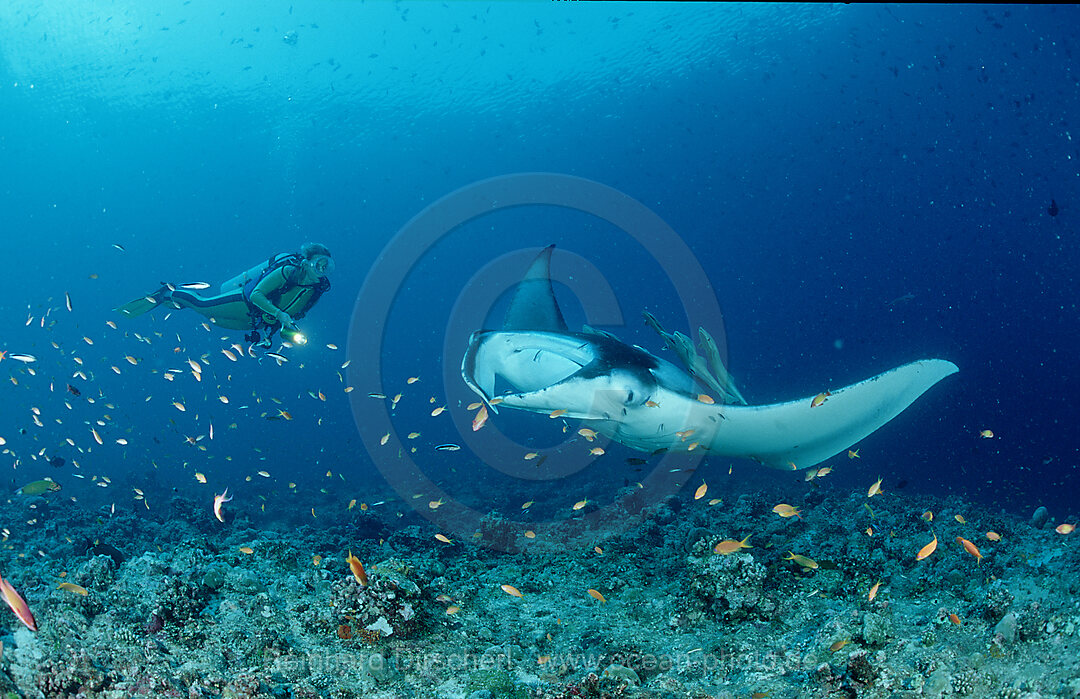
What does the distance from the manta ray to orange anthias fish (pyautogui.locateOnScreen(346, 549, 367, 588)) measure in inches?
60.9

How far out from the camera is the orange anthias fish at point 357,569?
2953 mm

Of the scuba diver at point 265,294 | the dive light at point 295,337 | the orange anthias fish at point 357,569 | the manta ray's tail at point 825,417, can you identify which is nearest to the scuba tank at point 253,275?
the scuba diver at point 265,294

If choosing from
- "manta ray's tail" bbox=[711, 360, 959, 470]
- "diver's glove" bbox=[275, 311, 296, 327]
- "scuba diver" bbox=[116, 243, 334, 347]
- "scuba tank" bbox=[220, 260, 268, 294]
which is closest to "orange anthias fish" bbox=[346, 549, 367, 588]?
"manta ray's tail" bbox=[711, 360, 959, 470]

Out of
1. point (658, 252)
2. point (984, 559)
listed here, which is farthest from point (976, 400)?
point (984, 559)

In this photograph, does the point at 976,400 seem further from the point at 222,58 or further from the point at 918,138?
the point at 222,58

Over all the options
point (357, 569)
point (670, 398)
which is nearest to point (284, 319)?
point (357, 569)

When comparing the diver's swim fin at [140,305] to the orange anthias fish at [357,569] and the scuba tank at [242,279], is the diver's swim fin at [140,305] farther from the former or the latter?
the orange anthias fish at [357,569]

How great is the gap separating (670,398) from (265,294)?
24.7 feet

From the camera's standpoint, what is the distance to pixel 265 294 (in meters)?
8.44

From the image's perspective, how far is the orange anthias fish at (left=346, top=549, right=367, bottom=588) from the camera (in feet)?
9.69

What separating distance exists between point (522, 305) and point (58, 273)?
106 meters

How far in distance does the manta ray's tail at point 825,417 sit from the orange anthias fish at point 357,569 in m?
3.13

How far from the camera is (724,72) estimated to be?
36.0 meters

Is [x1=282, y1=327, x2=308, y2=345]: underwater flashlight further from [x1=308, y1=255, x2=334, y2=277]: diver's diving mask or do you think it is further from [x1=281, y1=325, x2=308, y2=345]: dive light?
[x1=308, y1=255, x2=334, y2=277]: diver's diving mask
